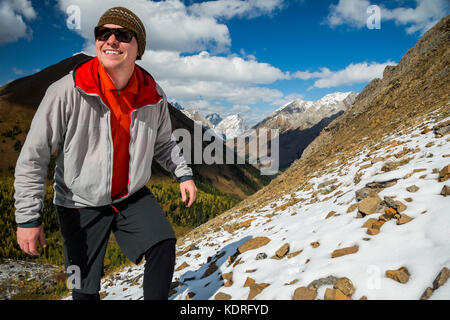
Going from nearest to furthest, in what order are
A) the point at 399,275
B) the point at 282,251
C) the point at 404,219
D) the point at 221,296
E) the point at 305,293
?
the point at 399,275
the point at 305,293
the point at 404,219
the point at 221,296
the point at 282,251

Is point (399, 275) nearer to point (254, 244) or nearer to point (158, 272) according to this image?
point (158, 272)

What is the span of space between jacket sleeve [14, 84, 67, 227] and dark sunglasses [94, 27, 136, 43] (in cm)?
84

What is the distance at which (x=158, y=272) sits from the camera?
2.97 m

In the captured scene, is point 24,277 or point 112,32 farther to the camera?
point 24,277

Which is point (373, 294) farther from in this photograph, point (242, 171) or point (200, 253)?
point (242, 171)

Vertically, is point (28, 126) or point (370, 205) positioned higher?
point (28, 126)

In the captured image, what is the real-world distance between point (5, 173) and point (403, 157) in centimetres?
9732

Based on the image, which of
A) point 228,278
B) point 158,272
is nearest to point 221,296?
point 228,278

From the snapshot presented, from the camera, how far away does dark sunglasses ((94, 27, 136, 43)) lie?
2.98 m

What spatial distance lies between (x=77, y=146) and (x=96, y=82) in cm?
80

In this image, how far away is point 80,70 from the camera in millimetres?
2918

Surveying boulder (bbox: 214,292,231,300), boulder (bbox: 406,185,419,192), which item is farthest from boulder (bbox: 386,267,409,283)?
boulder (bbox: 214,292,231,300)

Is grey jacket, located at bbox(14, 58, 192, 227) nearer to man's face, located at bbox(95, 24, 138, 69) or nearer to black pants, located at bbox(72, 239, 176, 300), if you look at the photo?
man's face, located at bbox(95, 24, 138, 69)
